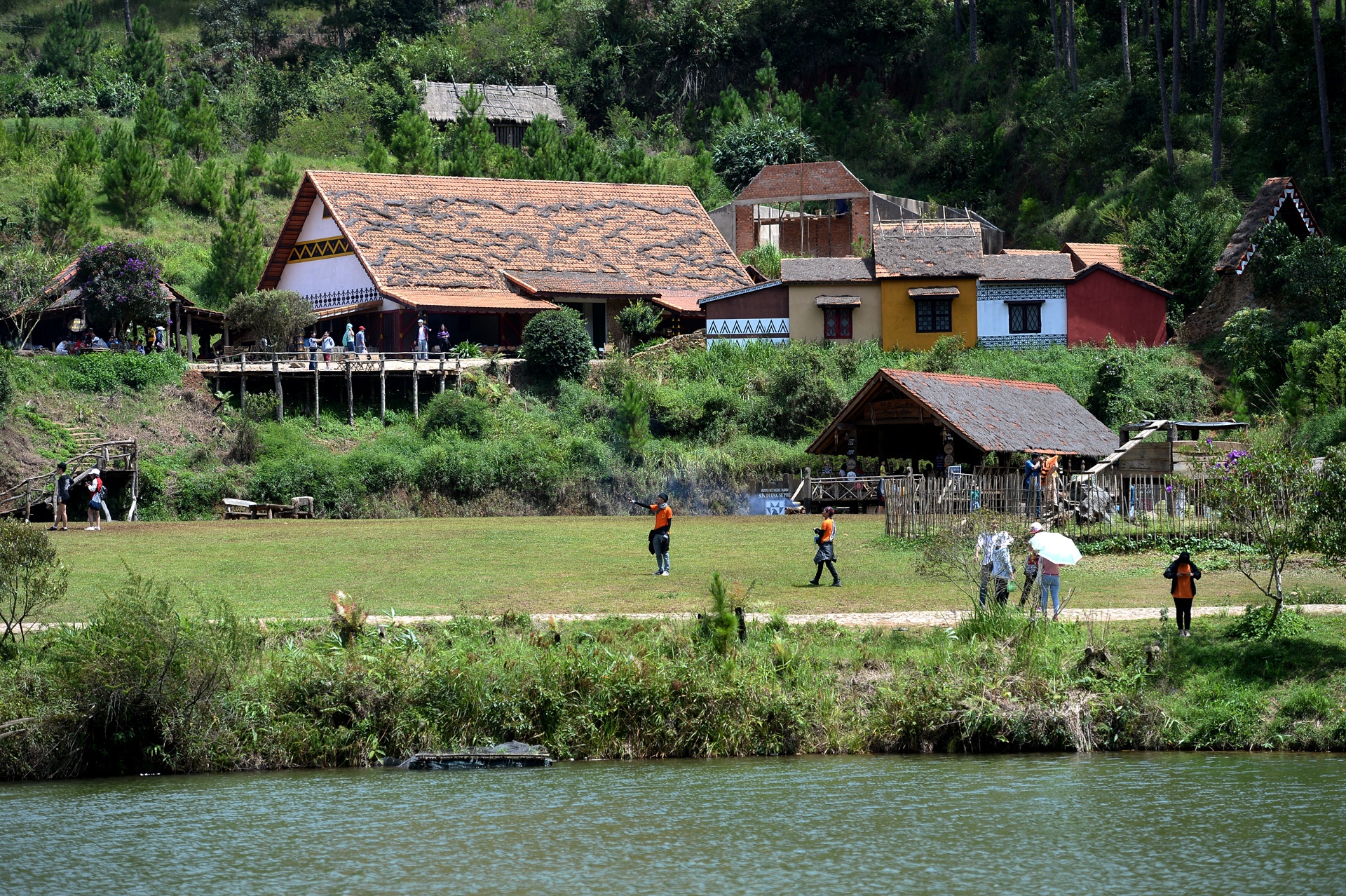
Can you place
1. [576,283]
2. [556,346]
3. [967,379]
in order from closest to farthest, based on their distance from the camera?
[967,379]
[556,346]
[576,283]

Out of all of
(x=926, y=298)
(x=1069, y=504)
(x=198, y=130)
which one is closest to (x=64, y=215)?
(x=198, y=130)

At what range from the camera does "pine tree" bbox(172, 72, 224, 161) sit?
2694 inches

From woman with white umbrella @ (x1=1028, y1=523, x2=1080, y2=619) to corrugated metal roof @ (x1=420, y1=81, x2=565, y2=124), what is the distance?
6216 cm

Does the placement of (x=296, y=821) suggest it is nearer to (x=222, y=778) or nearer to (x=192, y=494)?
(x=222, y=778)

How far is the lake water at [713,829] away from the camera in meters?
14.6

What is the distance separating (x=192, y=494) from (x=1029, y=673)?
25.5 m

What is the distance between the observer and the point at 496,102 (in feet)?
265

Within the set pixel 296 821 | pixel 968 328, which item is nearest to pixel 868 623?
pixel 296 821

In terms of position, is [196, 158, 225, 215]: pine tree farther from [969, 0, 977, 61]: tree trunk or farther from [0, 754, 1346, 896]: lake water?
[0, 754, 1346, 896]: lake water

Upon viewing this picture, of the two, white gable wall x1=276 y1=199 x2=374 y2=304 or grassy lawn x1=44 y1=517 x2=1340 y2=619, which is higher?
white gable wall x1=276 y1=199 x2=374 y2=304

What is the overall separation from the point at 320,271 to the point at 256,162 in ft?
60.1

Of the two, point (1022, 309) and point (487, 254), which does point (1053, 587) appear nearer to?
point (1022, 309)

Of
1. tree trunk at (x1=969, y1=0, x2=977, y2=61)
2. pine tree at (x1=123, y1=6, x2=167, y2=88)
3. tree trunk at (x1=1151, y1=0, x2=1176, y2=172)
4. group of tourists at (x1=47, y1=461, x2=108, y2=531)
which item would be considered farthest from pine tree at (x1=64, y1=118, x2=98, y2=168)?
tree trunk at (x1=1151, y1=0, x2=1176, y2=172)

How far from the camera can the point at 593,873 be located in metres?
14.8
